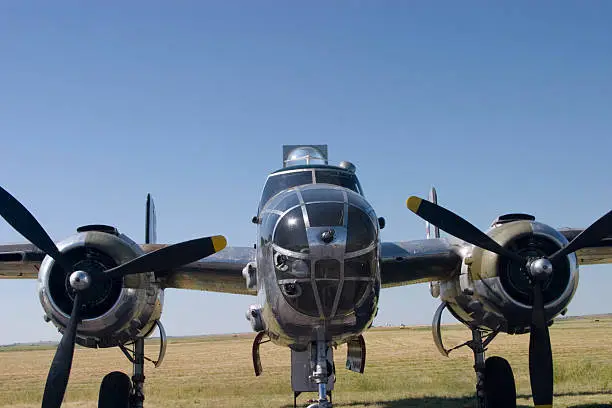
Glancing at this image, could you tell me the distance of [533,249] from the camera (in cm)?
1048

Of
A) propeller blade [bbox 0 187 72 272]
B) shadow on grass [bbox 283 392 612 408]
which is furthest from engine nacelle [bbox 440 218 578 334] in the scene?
propeller blade [bbox 0 187 72 272]

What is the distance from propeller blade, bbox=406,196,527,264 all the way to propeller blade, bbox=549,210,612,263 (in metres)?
0.70

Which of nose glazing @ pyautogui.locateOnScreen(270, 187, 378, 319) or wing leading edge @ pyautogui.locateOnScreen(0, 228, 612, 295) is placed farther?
wing leading edge @ pyautogui.locateOnScreen(0, 228, 612, 295)

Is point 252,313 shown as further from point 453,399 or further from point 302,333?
point 453,399

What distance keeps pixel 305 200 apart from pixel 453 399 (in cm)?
960

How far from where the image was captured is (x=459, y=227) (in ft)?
33.7

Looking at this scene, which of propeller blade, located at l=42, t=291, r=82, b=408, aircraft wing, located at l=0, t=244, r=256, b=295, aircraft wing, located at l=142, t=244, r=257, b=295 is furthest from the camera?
aircraft wing, located at l=142, t=244, r=257, b=295

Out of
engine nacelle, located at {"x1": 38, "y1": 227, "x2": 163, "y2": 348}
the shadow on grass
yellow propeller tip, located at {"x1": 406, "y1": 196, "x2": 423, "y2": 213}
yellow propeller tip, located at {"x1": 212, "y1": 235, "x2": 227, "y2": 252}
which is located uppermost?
yellow propeller tip, located at {"x1": 406, "y1": 196, "x2": 423, "y2": 213}

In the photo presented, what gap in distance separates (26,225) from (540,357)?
27.3ft

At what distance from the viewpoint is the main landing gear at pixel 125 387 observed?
11.3 metres

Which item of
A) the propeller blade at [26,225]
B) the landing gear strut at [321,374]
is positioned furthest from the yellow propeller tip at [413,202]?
the propeller blade at [26,225]

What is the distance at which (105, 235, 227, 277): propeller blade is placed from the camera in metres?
9.69

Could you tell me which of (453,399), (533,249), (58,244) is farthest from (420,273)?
(58,244)

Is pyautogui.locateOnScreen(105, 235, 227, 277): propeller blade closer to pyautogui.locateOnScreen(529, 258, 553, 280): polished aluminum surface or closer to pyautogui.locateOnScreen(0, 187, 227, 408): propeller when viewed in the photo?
pyautogui.locateOnScreen(0, 187, 227, 408): propeller
